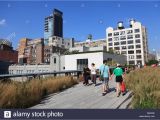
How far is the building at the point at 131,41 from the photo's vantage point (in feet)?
405

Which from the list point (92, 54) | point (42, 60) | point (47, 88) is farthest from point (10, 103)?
point (42, 60)

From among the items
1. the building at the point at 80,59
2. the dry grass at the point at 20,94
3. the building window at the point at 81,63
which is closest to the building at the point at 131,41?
the building at the point at 80,59

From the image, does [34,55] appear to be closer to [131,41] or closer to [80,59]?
[131,41]

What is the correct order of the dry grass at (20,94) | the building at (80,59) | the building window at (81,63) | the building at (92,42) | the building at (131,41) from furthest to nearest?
the building at (92,42), the building at (131,41), the building window at (81,63), the building at (80,59), the dry grass at (20,94)

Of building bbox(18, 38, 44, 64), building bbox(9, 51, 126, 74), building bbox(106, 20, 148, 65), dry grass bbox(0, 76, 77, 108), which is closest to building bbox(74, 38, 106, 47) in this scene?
building bbox(106, 20, 148, 65)

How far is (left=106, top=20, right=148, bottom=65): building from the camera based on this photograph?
4855 inches

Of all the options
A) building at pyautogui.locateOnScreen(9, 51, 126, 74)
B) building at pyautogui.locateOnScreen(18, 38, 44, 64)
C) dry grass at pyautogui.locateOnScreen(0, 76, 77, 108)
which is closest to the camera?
dry grass at pyautogui.locateOnScreen(0, 76, 77, 108)

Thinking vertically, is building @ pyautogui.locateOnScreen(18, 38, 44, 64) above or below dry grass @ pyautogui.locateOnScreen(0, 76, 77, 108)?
above

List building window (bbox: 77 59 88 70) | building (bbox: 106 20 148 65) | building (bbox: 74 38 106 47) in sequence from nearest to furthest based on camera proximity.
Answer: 1. building window (bbox: 77 59 88 70)
2. building (bbox: 106 20 148 65)
3. building (bbox: 74 38 106 47)

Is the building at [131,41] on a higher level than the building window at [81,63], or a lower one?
higher

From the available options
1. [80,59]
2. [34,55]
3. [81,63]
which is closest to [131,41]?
[34,55]

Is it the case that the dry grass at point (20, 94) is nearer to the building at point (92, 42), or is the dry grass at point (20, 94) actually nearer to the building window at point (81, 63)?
the building window at point (81, 63)

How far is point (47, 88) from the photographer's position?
1348 cm

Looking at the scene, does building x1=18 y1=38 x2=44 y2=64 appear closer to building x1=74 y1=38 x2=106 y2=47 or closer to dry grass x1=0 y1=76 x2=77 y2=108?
building x1=74 y1=38 x2=106 y2=47
